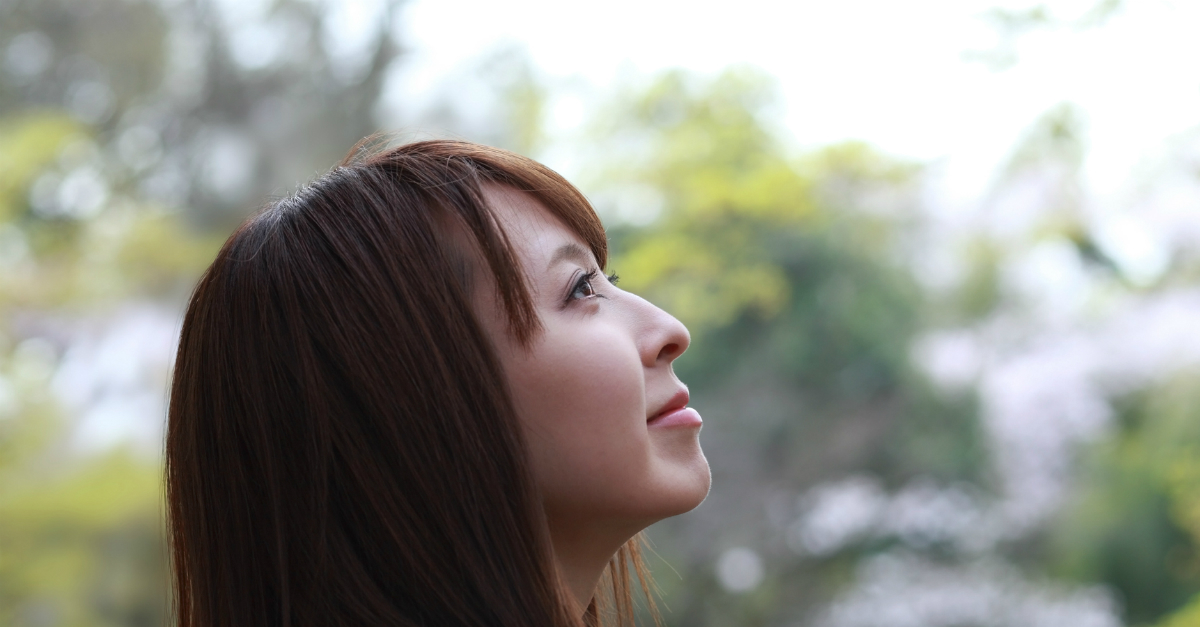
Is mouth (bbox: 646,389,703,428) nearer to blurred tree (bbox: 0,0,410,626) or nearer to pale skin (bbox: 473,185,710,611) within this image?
pale skin (bbox: 473,185,710,611)

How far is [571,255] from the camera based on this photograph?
31.7 inches

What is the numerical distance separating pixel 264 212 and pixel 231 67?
361 cm

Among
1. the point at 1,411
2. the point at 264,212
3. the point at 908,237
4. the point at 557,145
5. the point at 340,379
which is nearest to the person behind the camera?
the point at 340,379

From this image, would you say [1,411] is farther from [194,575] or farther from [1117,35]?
[1117,35]

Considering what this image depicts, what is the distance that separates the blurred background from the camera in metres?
3.33

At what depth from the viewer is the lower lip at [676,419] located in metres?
0.78

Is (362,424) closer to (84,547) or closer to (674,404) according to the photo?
(674,404)

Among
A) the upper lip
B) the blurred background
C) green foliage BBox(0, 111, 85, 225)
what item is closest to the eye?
the upper lip

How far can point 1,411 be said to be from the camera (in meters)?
3.50

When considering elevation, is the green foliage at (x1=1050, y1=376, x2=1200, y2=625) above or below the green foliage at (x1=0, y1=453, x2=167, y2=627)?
below

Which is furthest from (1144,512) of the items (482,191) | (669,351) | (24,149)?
(24,149)

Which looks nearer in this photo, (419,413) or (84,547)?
(419,413)

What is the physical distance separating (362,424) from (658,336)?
0.25 m

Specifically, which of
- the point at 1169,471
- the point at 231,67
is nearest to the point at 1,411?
the point at 231,67
